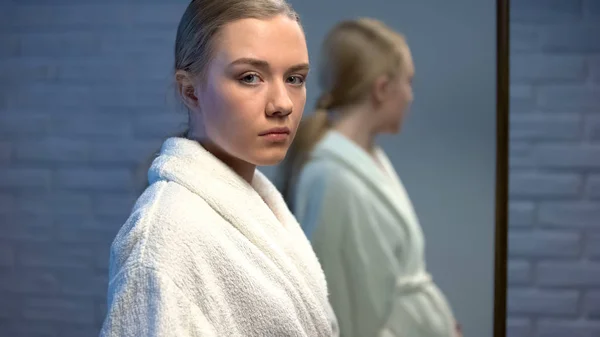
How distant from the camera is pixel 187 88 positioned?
0.95m

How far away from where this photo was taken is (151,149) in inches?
67.1

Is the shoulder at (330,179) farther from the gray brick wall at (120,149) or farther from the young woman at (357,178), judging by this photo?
the gray brick wall at (120,149)

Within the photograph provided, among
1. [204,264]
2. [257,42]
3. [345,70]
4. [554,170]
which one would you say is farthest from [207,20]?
[554,170]

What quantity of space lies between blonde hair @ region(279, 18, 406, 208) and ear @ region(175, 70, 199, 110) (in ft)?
2.02

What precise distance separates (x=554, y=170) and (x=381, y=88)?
411 mm

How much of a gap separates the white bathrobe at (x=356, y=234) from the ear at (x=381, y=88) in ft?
0.33

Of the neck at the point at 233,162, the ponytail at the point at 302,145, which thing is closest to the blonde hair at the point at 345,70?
the ponytail at the point at 302,145

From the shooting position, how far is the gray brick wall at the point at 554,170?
1612mm

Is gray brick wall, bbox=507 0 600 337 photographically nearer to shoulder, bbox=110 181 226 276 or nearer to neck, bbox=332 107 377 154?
neck, bbox=332 107 377 154

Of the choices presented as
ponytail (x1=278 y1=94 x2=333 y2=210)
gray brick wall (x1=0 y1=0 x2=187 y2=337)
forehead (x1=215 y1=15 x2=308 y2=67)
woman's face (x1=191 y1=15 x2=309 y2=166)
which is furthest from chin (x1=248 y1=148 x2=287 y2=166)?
gray brick wall (x1=0 y1=0 x2=187 y2=337)

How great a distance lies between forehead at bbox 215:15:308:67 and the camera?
0.91 meters

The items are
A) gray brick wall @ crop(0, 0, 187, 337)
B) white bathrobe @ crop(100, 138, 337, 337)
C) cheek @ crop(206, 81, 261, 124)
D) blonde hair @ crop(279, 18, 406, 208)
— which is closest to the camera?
white bathrobe @ crop(100, 138, 337, 337)

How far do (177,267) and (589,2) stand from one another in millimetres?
1164

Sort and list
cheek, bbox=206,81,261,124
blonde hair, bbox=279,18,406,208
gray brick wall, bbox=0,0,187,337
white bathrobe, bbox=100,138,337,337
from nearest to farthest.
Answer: white bathrobe, bbox=100,138,337,337 → cheek, bbox=206,81,261,124 → blonde hair, bbox=279,18,406,208 → gray brick wall, bbox=0,0,187,337
